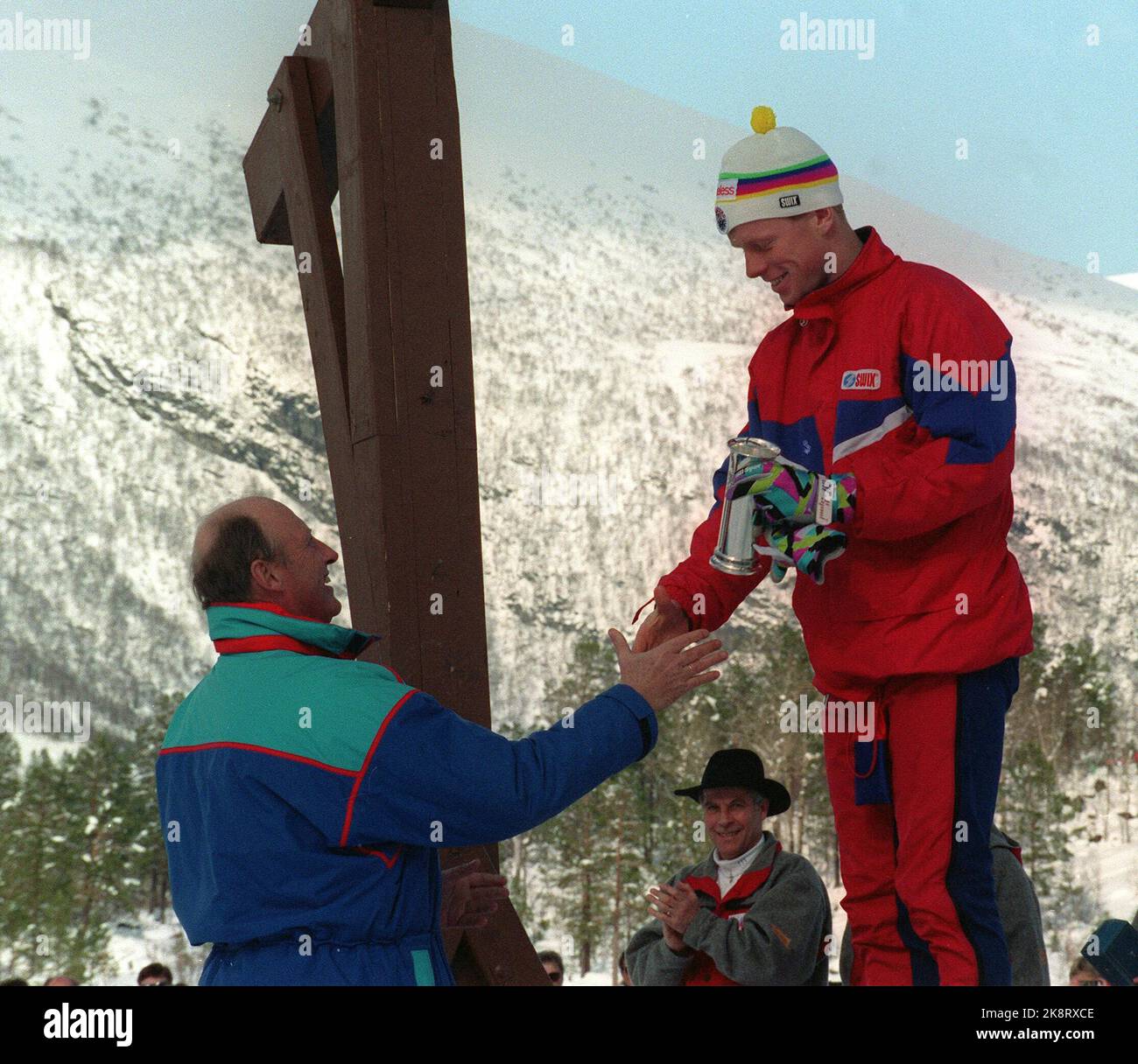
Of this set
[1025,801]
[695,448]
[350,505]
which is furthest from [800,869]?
[695,448]

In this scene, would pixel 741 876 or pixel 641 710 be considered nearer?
pixel 641 710

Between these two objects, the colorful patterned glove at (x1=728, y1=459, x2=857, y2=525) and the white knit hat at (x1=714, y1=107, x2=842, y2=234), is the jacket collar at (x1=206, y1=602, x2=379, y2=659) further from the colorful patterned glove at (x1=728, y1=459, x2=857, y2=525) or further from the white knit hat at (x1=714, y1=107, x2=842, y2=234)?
the white knit hat at (x1=714, y1=107, x2=842, y2=234)

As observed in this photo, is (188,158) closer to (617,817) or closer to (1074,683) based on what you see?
(617,817)

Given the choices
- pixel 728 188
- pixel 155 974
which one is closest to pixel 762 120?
pixel 728 188

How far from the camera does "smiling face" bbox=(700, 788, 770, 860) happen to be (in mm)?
3246

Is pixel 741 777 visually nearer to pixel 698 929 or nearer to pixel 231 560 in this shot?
pixel 698 929

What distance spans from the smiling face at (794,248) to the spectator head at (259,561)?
90 cm

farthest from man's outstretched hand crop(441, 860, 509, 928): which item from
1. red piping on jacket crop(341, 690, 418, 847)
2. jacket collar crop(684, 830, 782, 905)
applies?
jacket collar crop(684, 830, 782, 905)

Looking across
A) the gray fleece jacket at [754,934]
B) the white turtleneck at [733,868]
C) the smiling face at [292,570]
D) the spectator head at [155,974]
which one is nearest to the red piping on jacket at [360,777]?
the smiling face at [292,570]

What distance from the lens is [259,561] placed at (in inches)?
87.0

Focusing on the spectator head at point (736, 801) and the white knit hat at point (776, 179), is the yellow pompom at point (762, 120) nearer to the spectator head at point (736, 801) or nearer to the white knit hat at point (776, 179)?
the white knit hat at point (776, 179)

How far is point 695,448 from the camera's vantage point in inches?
929

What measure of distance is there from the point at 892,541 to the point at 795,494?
0.78 ft

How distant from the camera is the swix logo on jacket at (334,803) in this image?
6.52ft
